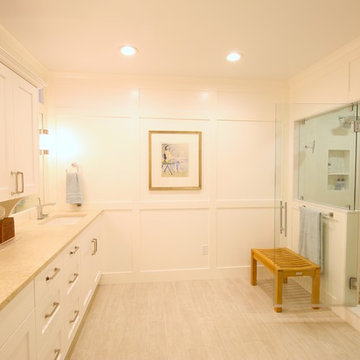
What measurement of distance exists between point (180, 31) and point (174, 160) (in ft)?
4.78

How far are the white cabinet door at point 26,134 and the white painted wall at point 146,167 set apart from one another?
3.28ft

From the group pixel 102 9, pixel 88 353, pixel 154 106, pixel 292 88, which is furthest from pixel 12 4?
pixel 292 88

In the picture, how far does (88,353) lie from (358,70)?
3294 mm

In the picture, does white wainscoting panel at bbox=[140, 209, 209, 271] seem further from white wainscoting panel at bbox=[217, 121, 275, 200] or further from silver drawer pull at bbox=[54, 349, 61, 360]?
silver drawer pull at bbox=[54, 349, 61, 360]

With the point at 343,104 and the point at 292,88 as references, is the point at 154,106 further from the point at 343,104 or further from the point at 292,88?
the point at 343,104

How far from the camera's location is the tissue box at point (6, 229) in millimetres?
1703

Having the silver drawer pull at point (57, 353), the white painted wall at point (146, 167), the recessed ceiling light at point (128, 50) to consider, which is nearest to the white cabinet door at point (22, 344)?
the silver drawer pull at point (57, 353)

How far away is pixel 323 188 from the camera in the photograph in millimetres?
2596

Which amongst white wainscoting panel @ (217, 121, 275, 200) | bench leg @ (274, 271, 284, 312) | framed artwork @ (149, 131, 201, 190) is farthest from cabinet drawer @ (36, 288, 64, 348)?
white wainscoting panel @ (217, 121, 275, 200)

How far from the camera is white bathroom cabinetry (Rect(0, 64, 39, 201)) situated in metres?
1.54

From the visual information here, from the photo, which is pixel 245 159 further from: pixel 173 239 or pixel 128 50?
pixel 128 50

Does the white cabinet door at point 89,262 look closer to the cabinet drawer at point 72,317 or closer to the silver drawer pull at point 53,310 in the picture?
the cabinet drawer at point 72,317

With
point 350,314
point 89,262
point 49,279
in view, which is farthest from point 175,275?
point 49,279

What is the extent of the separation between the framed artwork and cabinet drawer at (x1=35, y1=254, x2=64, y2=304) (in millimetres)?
1614
